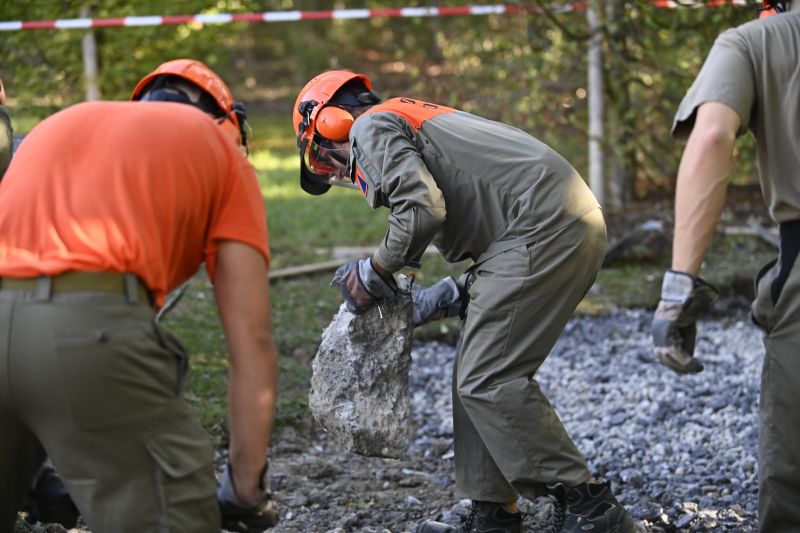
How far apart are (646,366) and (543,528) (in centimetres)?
263

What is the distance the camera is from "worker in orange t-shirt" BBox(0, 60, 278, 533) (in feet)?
8.20

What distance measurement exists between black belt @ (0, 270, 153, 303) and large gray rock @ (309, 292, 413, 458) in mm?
1842

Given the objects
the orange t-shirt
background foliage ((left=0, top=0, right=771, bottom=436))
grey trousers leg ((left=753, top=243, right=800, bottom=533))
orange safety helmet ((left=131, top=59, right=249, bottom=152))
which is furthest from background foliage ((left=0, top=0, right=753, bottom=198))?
the orange t-shirt

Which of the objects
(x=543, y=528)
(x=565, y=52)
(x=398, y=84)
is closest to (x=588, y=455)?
(x=543, y=528)

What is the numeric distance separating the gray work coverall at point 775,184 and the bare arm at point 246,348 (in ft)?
4.60

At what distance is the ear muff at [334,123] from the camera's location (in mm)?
4191

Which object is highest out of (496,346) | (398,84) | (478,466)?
(496,346)

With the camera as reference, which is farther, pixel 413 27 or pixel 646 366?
pixel 413 27

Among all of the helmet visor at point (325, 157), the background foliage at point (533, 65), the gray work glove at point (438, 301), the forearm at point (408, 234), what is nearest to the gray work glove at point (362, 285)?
the forearm at point (408, 234)

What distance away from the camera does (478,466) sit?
4211mm

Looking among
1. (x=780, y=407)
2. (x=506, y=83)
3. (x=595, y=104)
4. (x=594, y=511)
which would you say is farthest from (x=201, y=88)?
(x=506, y=83)

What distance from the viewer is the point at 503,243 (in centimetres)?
399

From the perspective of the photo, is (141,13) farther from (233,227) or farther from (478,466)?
(233,227)

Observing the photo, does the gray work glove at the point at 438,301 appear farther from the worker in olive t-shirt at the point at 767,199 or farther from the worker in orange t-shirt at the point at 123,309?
the worker in orange t-shirt at the point at 123,309
